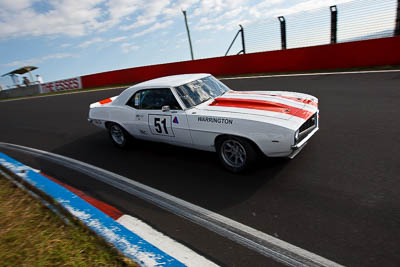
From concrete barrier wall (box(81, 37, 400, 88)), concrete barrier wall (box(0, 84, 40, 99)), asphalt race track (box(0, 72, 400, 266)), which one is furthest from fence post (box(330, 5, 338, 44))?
concrete barrier wall (box(0, 84, 40, 99))

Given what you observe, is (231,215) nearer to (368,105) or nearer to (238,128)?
(238,128)

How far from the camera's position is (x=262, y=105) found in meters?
3.89

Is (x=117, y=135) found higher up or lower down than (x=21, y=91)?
lower down

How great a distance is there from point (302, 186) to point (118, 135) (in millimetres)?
3654

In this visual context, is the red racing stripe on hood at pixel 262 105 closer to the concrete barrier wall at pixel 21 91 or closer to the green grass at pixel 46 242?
the green grass at pixel 46 242

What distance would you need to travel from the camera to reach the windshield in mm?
4262

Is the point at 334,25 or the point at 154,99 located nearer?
the point at 154,99

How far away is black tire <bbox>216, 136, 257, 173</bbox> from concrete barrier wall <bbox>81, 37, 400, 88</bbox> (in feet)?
32.8

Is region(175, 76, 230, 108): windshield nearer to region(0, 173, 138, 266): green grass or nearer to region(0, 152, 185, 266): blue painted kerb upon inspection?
region(0, 152, 185, 266): blue painted kerb

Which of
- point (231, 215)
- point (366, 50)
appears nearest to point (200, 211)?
point (231, 215)

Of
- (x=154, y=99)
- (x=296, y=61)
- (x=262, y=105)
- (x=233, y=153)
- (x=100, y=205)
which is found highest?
(x=296, y=61)

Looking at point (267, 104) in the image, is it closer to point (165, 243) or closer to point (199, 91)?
point (199, 91)

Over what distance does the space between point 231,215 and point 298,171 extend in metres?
1.28

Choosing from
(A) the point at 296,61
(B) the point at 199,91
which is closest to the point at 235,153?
(B) the point at 199,91
